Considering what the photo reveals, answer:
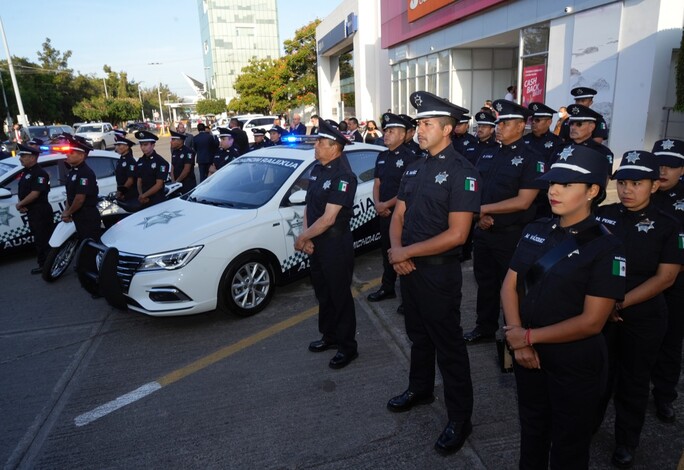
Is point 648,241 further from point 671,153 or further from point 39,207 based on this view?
point 39,207

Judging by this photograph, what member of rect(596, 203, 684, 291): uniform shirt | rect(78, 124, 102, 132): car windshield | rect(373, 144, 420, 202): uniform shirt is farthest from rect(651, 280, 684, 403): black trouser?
rect(78, 124, 102, 132): car windshield

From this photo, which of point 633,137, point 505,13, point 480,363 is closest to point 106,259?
point 480,363

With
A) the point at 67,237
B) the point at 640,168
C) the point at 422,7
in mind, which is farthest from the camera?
the point at 422,7

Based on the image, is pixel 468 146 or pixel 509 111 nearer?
pixel 509 111

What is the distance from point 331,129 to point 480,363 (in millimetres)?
2165

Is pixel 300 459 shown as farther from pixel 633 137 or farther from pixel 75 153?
pixel 633 137

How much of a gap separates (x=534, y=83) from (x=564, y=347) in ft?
42.4

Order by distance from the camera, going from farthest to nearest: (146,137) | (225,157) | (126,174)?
(225,157), (126,174), (146,137)

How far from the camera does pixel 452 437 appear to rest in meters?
2.76

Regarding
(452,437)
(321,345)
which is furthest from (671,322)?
(321,345)

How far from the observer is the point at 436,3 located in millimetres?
17781

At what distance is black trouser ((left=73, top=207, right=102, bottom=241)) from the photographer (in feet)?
19.9

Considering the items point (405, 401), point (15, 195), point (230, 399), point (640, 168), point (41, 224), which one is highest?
point (640, 168)

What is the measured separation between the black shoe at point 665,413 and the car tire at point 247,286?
339cm
